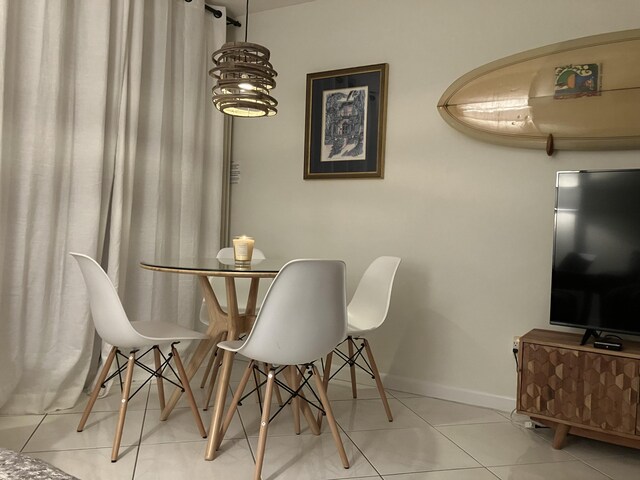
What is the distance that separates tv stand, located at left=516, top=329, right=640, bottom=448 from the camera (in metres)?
Result: 2.33

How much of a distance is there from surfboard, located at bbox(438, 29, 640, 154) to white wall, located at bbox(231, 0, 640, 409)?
11 centimetres

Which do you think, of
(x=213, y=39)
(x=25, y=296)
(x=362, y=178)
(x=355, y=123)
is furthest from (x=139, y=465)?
(x=213, y=39)

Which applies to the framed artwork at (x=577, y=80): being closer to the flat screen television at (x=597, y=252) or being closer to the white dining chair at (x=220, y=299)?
the flat screen television at (x=597, y=252)

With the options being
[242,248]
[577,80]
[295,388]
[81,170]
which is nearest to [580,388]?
[295,388]

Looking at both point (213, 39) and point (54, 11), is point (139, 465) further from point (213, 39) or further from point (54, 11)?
point (213, 39)

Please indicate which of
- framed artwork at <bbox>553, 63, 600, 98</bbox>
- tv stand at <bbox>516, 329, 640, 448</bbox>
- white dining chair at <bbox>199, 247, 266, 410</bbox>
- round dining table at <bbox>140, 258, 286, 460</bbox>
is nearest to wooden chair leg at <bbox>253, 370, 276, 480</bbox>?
round dining table at <bbox>140, 258, 286, 460</bbox>

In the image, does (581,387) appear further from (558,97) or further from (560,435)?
(558,97)

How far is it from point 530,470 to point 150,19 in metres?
3.35

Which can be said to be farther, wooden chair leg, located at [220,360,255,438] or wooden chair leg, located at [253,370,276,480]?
wooden chair leg, located at [220,360,255,438]

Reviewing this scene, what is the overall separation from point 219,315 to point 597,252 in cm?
189

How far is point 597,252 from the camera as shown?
2.54 metres

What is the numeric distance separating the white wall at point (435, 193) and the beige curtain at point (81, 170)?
767 millimetres

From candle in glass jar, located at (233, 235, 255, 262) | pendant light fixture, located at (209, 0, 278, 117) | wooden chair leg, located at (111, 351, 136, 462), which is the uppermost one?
pendant light fixture, located at (209, 0, 278, 117)

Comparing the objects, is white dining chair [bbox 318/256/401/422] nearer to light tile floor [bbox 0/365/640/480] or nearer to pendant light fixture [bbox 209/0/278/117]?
light tile floor [bbox 0/365/640/480]
